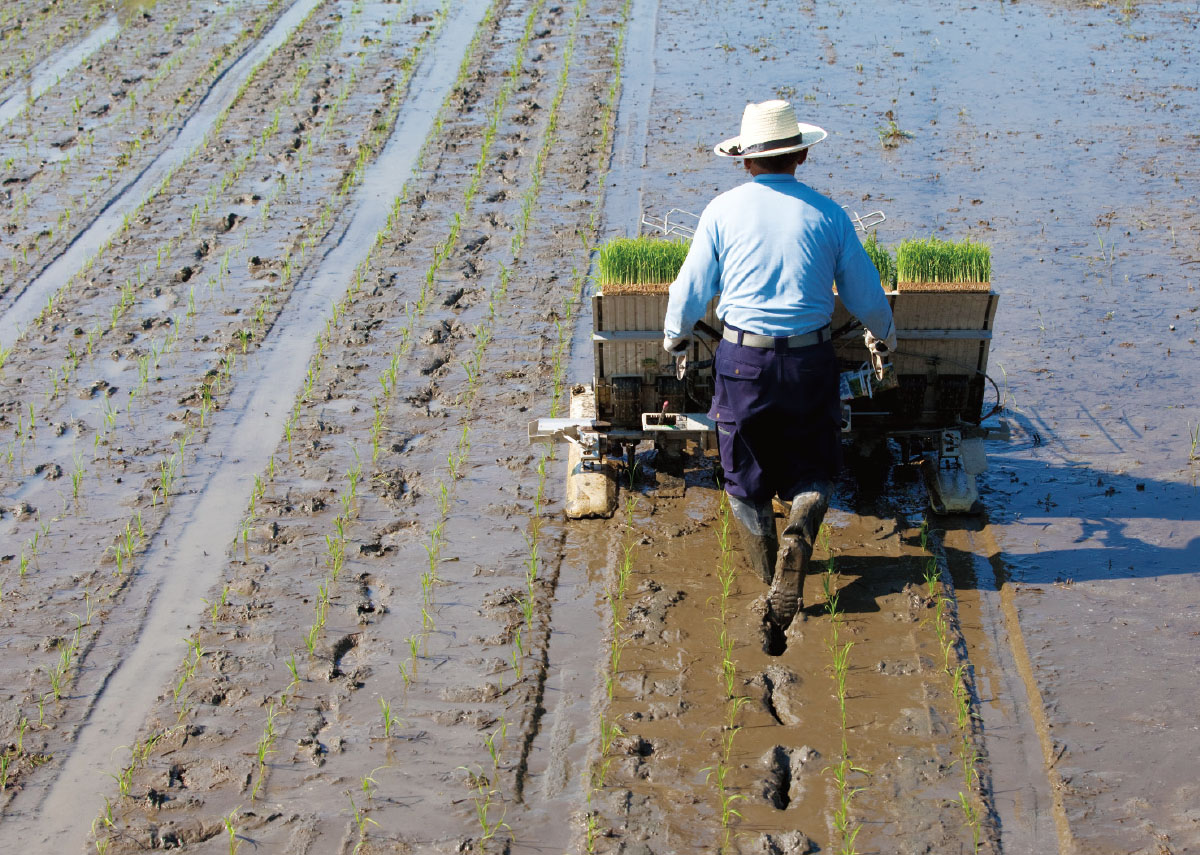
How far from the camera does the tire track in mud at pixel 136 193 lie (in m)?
7.90

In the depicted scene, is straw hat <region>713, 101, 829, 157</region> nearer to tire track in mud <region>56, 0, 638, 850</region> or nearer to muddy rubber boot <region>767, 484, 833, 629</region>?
muddy rubber boot <region>767, 484, 833, 629</region>

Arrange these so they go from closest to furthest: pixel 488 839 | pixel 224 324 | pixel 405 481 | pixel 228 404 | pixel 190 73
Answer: pixel 488 839, pixel 405 481, pixel 228 404, pixel 224 324, pixel 190 73

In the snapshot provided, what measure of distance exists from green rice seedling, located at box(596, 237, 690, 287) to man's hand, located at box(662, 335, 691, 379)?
0.75 metres

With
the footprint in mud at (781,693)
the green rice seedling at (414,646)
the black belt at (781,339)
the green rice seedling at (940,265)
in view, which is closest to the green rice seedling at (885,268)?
the green rice seedling at (940,265)

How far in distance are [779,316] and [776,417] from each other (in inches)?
15.2

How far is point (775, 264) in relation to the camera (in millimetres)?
4488

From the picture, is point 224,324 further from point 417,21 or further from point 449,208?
point 417,21

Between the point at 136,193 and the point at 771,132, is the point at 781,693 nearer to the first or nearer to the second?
the point at 771,132

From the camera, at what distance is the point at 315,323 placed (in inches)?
302

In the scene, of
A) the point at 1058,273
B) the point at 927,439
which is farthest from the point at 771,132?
the point at 1058,273

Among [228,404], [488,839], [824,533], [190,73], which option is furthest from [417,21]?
[488,839]

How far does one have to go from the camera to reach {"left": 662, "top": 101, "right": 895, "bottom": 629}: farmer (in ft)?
14.7

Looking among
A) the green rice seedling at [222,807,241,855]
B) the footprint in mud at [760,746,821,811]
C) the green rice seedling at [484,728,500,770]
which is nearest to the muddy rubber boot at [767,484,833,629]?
the footprint in mud at [760,746,821,811]

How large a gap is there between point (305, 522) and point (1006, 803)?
10.6ft
